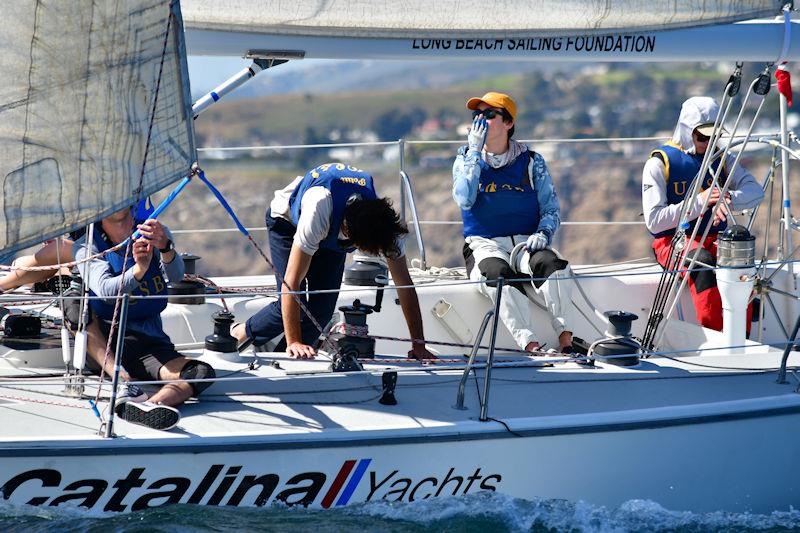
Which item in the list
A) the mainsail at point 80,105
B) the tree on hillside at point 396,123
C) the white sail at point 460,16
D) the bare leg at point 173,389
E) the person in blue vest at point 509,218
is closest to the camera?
the mainsail at point 80,105

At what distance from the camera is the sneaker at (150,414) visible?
159 inches

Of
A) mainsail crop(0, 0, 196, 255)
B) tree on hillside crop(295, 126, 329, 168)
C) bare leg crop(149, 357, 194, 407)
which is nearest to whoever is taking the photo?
mainsail crop(0, 0, 196, 255)

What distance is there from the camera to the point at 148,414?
13.3 feet

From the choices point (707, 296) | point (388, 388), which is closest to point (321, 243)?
point (388, 388)

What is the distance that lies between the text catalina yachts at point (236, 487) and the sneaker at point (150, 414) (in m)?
0.17

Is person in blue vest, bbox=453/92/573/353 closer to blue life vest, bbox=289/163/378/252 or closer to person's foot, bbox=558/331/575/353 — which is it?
person's foot, bbox=558/331/575/353

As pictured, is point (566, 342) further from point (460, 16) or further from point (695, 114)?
point (460, 16)

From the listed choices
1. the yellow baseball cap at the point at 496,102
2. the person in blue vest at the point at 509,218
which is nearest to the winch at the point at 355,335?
the person in blue vest at the point at 509,218

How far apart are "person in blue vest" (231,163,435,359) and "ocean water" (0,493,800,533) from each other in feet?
2.30

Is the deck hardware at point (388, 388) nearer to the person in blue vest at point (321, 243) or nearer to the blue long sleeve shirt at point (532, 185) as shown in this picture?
the person in blue vest at point (321, 243)

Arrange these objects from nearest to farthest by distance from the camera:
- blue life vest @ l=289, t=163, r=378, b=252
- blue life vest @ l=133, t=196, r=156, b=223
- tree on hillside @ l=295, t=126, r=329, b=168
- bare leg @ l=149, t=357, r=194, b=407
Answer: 1. bare leg @ l=149, t=357, r=194, b=407
2. blue life vest @ l=289, t=163, r=378, b=252
3. blue life vest @ l=133, t=196, r=156, b=223
4. tree on hillside @ l=295, t=126, r=329, b=168

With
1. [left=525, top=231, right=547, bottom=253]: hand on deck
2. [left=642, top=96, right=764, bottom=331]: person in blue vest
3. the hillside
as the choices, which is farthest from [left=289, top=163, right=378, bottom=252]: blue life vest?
the hillside

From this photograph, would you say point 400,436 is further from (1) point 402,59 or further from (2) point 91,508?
(1) point 402,59

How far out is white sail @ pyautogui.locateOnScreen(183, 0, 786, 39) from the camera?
191 inches
